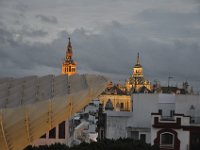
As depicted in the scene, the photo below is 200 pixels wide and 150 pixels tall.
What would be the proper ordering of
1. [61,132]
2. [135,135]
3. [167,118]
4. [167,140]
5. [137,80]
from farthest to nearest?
[137,80]
[61,132]
[135,135]
[167,118]
[167,140]

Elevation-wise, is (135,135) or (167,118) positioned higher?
(167,118)

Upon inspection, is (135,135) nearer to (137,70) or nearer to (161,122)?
(161,122)

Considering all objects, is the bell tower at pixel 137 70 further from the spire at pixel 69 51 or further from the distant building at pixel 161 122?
the distant building at pixel 161 122

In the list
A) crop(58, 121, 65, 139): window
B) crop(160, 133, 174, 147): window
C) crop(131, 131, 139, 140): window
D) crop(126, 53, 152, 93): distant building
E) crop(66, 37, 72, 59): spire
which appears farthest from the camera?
crop(66, 37, 72, 59): spire

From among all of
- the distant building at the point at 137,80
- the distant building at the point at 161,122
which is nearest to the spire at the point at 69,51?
the distant building at the point at 137,80

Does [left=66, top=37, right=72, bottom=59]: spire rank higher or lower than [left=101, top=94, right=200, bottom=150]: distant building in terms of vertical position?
higher

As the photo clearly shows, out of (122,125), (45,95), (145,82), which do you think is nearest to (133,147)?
(122,125)

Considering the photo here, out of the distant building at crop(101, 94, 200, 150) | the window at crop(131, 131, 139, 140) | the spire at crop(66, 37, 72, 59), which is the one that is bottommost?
the window at crop(131, 131, 139, 140)

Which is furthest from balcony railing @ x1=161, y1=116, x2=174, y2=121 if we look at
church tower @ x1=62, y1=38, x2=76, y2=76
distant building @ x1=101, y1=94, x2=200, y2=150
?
church tower @ x1=62, y1=38, x2=76, y2=76

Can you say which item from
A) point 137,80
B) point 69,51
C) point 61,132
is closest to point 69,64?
point 69,51

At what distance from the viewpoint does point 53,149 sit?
100 feet

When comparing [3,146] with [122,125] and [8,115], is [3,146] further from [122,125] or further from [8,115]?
[122,125]

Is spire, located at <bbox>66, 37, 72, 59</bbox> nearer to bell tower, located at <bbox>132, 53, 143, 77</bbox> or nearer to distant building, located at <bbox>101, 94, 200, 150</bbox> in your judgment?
bell tower, located at <bbox>132, 53, 143, 77</bbox>

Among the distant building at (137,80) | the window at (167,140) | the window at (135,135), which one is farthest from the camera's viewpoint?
the distant building at (137,80)
